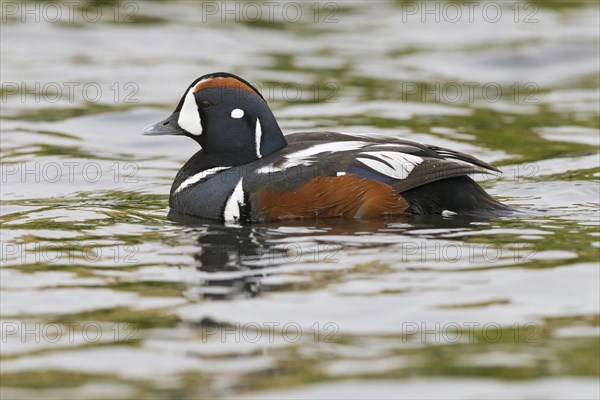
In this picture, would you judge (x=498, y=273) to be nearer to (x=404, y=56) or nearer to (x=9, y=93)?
(x=9, y=93)

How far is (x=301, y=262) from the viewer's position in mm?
8172

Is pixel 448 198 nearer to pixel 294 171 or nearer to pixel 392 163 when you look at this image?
pixel 392 163

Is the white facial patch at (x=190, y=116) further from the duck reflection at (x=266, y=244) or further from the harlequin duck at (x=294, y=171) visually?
the duck reflection at (x=266, y=244)

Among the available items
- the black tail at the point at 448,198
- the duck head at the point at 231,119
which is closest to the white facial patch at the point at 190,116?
the duck head at the point at 231,119

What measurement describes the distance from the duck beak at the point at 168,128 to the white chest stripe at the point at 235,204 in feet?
3.08

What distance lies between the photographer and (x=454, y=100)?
16203mm

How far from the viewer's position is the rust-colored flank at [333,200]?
9.29 meters

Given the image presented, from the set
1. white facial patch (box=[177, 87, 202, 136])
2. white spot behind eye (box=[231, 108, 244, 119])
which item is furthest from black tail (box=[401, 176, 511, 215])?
white facial patch (box=[177, 87, 202, 136])

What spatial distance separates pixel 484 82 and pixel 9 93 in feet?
21.9

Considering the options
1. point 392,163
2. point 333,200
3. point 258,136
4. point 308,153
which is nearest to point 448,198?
point 392,163

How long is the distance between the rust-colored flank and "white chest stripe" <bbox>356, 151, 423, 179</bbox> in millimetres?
111

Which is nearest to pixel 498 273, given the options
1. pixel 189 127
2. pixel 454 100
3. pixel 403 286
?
pixel 403 286

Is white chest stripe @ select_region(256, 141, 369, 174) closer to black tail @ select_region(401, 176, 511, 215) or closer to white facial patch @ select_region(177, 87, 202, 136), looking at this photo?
black tail @ select_region(401, 176, 511, 215)

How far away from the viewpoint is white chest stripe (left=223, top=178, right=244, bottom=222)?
9.40 meters
